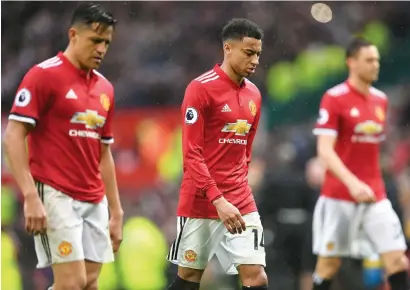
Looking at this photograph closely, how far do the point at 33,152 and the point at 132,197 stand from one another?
5970 mm

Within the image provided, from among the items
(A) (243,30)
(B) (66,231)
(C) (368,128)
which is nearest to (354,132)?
(C) (368,128)

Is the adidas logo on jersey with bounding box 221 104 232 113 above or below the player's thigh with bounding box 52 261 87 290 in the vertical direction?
above

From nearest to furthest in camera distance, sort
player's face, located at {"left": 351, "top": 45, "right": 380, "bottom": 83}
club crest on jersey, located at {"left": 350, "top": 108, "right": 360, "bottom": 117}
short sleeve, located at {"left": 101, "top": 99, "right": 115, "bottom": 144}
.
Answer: short sleeve, located at {"left": 101, "top": 99, "right": 115, "bottom": 144} → club crest on jersey, located at {"left": 350, "top": 108, "right": 360, "bottom": 117} → player's face, located at {"left": 351, "top": 45, "right": 380, "bottom": 83}

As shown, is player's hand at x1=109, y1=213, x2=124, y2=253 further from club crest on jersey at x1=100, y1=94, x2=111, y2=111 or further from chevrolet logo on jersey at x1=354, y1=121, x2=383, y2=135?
chevrolet logo on jersey at x1=354, y1=121, x2=383, y2=135

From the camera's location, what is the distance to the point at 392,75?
13508mm

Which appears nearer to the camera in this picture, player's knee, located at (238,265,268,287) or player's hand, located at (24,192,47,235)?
player's hand, located at (24,192,47,235)

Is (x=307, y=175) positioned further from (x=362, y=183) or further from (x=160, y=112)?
(x=362, y=183)

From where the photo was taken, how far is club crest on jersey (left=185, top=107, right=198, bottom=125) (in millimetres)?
5855

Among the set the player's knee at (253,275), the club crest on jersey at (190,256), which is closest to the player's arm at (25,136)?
the club crest on jersey at (190,256)

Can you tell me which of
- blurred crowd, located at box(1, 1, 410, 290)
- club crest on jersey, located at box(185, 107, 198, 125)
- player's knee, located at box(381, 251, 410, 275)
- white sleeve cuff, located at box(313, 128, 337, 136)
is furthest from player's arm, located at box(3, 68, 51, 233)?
blurred crowd, located at box(1, 1, 410, 290)

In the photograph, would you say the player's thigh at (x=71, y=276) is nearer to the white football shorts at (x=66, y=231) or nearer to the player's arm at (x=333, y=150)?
the white football shorts at (x=66, y=231)

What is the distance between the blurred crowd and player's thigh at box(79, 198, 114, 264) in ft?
12.6

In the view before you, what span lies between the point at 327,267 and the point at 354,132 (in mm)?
1093

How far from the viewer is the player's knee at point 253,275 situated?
5840 millimetres
